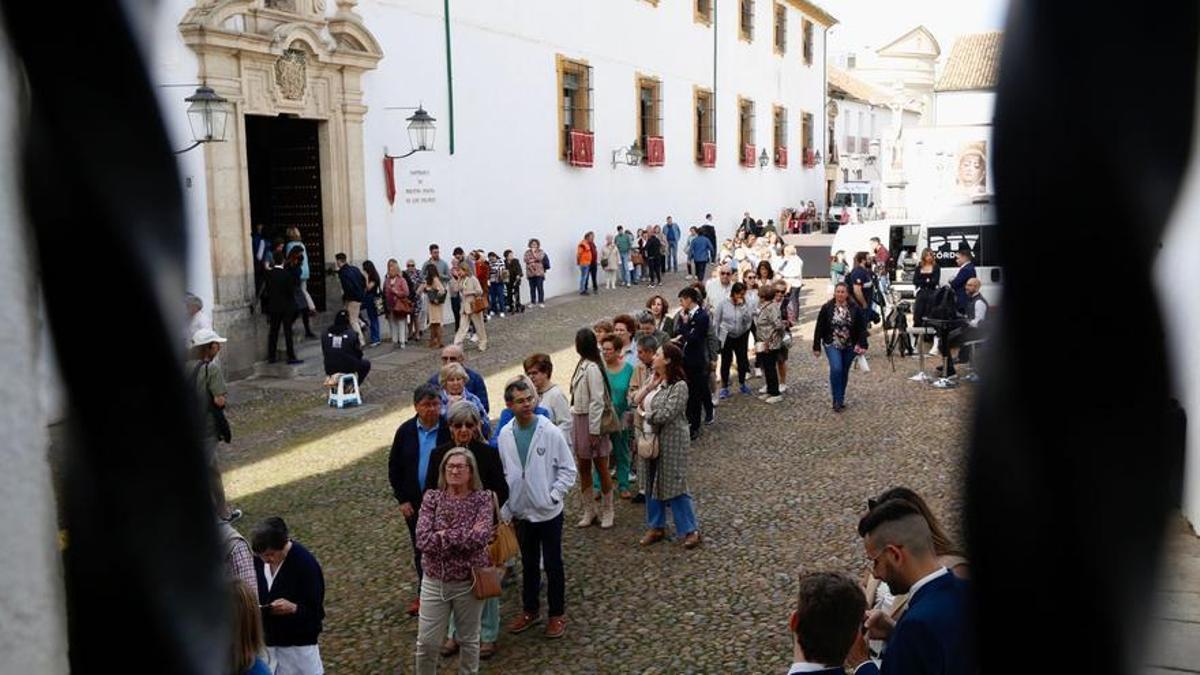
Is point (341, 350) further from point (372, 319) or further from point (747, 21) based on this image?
point (747, 21)

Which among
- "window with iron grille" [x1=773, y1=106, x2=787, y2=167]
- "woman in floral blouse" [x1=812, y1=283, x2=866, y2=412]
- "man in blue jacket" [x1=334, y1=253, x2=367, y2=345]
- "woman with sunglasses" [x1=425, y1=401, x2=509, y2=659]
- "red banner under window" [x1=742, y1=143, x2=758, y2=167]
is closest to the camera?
"woman with sunglasses" [x1=425, y1=401, x2=509, y2=659]

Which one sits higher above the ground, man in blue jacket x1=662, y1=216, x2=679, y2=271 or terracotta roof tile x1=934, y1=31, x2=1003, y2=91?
terracotta roof tile x1=934, y1=31, x2=1003, y2=91

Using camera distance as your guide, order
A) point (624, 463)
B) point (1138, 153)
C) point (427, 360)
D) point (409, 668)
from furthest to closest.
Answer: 1. point (427, 360)
2. point (624, 463)
3. point (409, 668)
4. point (1138, 153)

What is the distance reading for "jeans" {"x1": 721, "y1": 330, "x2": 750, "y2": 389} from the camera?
41.9ft

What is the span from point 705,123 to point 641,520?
23139 mm

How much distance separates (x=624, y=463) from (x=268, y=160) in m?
10.3

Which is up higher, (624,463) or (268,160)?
(268,160)

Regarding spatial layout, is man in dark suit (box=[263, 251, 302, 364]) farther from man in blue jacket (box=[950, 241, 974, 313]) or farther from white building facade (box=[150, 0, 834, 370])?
man in blue jacket (box=[950, 241, 974, 313])

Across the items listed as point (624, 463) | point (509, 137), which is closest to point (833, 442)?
point (624, 463)

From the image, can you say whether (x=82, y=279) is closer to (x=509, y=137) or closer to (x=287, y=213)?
(x=287, y=213)

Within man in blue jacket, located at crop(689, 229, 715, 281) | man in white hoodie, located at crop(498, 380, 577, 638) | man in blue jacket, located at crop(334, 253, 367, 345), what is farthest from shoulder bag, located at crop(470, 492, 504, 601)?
man in blue jacket, located at crop(689, 229, 715, 281)

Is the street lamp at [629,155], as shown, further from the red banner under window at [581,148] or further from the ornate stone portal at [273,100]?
the ornate stone portal at [273,100]

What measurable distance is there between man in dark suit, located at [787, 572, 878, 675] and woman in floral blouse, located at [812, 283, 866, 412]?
26.0ft

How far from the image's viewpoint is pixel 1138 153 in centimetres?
45
